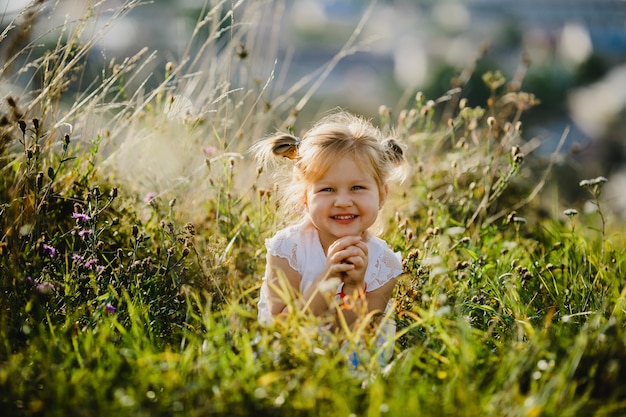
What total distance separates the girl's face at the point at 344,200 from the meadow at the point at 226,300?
25 cm

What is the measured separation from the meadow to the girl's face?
0.82ft

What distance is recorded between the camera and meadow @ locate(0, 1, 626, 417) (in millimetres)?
1794

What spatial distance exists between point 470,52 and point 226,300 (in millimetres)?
48753

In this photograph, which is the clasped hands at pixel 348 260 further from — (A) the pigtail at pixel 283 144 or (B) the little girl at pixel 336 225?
(A) the pigtail at pixel 283 144

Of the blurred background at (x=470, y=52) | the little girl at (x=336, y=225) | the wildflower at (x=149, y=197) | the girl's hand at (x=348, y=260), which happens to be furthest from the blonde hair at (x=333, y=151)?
the blurred background at (x=470, y=52)

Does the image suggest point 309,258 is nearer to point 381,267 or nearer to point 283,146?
point 381,267

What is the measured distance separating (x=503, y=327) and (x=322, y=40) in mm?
79209

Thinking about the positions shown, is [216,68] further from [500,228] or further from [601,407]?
[601,407]

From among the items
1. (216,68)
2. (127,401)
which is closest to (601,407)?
(127,401)

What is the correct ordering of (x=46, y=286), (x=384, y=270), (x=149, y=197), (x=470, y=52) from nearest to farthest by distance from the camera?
(x=46, y=286)
(x=384, y=270)
(x=149, y=197)
(x=470, y=52)

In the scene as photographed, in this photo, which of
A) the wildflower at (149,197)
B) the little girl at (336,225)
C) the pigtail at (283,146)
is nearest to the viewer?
the little girl at (336,225)

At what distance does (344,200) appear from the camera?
2.44 meters

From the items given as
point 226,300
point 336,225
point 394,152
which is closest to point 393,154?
point 394,152

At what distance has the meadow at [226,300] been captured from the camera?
1.79 metres
